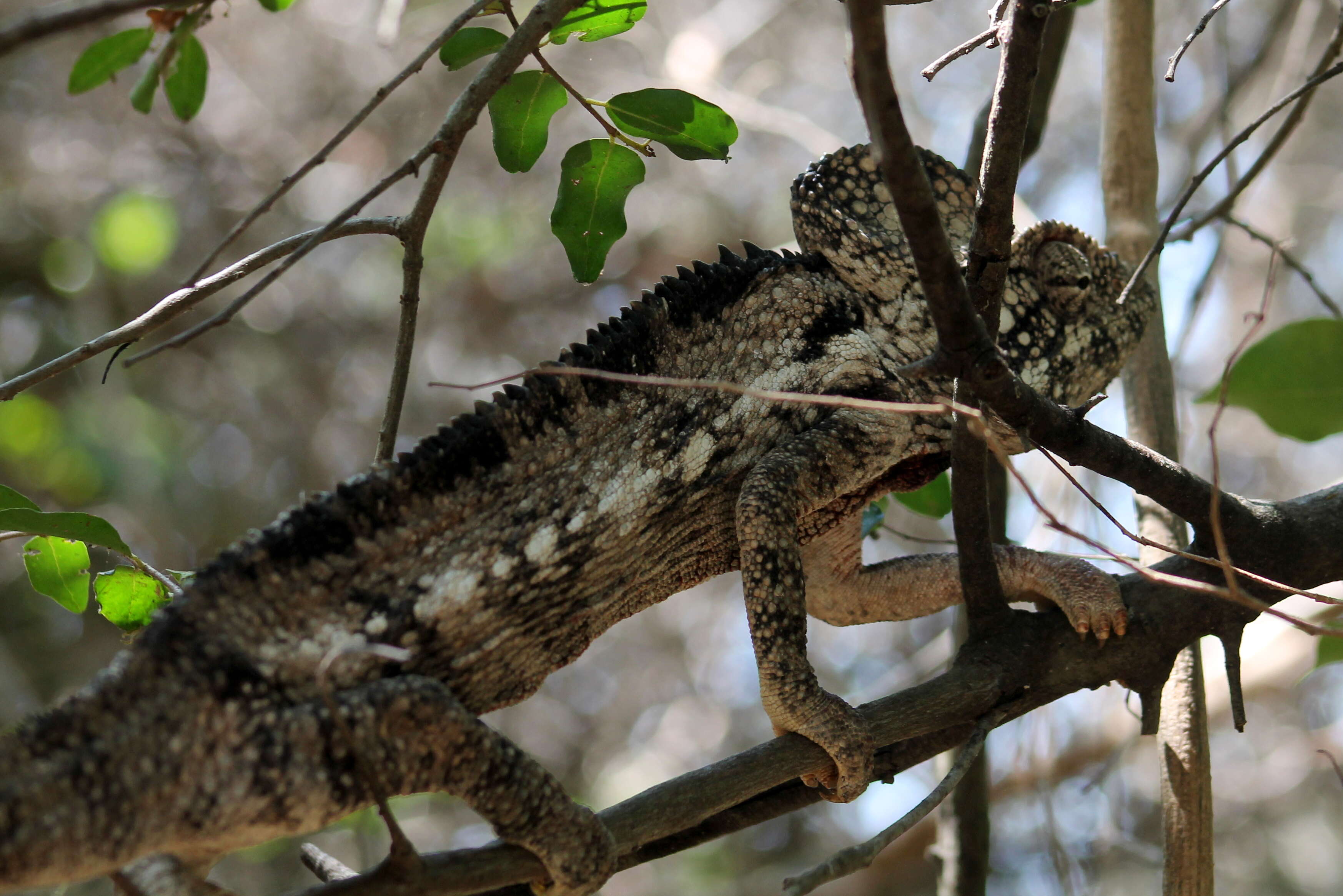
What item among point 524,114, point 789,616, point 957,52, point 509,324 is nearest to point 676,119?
point 524,114

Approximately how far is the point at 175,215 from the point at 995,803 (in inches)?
207

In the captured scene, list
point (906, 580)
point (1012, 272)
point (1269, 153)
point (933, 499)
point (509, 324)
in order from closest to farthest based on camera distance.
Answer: point (1012, 272) → point (906, 580) → point (1269, 153) → point (933, 499) → point (509, 324)

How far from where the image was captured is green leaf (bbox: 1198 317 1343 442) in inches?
80.7

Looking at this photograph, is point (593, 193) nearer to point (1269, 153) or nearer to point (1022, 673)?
point (1022, 673)

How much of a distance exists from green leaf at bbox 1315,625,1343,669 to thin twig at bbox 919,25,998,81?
1424mm

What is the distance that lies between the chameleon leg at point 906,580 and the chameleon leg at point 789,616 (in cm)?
27

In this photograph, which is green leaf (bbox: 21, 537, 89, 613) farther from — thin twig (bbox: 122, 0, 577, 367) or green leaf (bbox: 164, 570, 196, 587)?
thin twig (bbox: 122, 0, 577, 367)

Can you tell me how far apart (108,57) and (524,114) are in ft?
2.14

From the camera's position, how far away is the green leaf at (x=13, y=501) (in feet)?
5.59

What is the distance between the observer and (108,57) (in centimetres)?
139

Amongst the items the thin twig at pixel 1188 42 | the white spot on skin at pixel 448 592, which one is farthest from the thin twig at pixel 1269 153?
the white spot on skin at pixel 448 592

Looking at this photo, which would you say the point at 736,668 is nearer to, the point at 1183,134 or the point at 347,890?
the point at 1183,134

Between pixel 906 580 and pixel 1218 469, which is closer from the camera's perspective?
pixel 1218 469

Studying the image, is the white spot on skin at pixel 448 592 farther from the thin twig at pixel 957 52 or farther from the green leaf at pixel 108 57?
the thin twig at pixel 957 52
